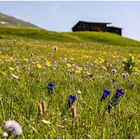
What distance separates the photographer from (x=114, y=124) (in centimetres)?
358

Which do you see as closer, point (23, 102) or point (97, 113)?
point (97, 113)

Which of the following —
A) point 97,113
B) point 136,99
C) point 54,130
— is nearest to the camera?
point 54,130

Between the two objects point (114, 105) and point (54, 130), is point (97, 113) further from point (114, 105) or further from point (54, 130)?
point (54, 130)

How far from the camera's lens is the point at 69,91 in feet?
17.0

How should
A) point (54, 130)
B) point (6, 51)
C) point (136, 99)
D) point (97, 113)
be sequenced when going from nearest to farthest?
1. point (54, 130)
2. point (97, 113)
3. point (136, 99)
4. point (6, 51)

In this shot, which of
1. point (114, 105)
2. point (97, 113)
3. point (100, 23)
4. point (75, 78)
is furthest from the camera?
point (100, 23)

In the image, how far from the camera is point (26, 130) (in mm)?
3301

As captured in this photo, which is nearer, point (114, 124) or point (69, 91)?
point (114, 124)

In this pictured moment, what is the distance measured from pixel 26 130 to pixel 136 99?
208 cm

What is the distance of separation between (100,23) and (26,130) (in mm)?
113860

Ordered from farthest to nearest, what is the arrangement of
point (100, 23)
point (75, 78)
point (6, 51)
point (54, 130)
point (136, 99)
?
point (100, 23) → point (6, 51) → point (75, 78) → point (136, 99) → point (54, 130)

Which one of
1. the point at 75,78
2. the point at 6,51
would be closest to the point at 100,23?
the point at 6,51

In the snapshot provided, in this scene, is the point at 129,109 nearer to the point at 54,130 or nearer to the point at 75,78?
the point at 54,130

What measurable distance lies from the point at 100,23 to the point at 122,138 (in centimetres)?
11383
